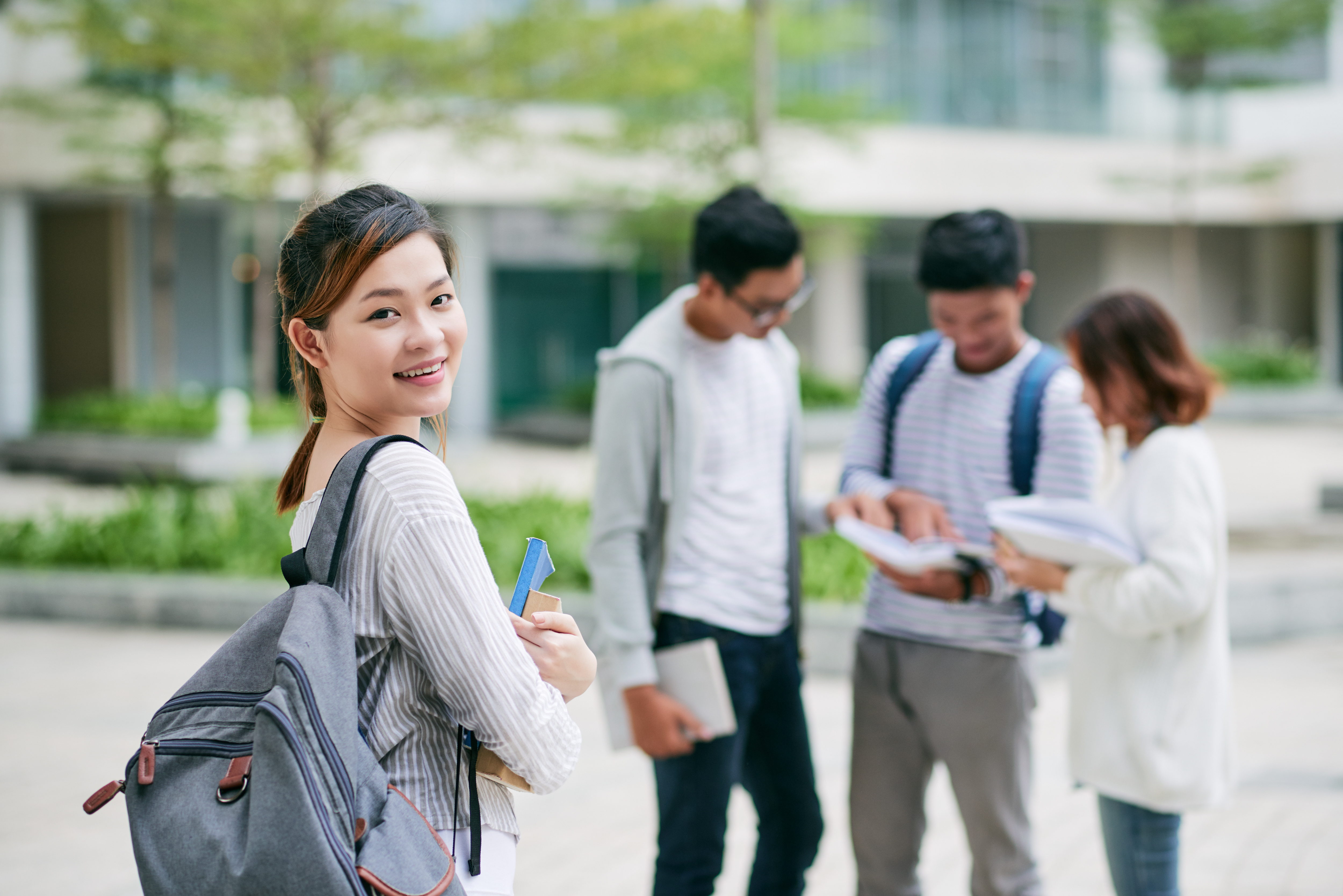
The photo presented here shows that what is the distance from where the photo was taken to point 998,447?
3.14 m

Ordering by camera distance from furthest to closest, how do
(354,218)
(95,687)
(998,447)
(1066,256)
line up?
1. (1066,256)
2. (95,687)
3. (998,447)
4. (354,218)

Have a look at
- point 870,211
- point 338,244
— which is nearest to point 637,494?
point 338,244

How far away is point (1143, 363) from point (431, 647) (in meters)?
1.96

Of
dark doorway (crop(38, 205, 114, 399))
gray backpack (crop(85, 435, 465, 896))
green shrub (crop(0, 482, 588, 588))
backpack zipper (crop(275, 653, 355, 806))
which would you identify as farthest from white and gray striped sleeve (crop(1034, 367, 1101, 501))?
dark doorway (crop(38, 205, 114, 399))

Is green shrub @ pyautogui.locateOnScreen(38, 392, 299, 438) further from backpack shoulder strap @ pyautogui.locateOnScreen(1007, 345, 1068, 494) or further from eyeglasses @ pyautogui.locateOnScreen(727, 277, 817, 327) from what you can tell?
backpack shoulder strap @ pyautogui.locateOnScreen(1007, 345, 1068, 494)

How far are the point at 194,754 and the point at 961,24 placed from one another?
106ft

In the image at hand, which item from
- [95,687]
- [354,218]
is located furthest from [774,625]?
[95,687]

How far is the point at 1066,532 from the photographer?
9.23 feet

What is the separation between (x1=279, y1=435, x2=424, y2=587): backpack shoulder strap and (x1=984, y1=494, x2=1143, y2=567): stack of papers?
1.64 metres

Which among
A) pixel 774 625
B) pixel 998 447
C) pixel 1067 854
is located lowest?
pixel 1067 854

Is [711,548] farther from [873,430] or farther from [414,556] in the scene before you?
[414,556]

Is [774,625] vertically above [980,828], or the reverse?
[774,625]

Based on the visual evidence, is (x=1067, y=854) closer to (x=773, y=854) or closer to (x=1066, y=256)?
(x=773, y=854)

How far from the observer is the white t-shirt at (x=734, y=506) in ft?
10.5
